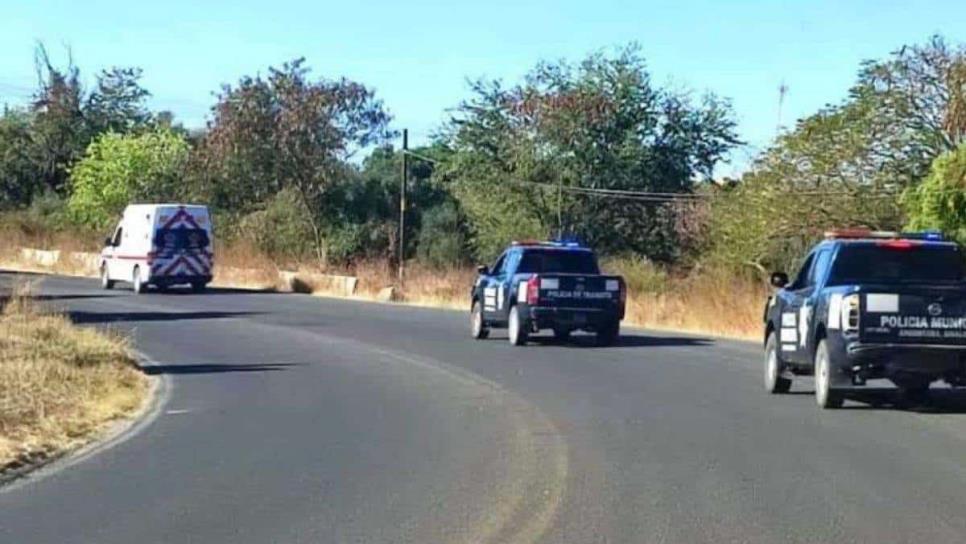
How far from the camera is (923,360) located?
1797 cm

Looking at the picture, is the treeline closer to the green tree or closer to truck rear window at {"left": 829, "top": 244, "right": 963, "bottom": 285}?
the green tree

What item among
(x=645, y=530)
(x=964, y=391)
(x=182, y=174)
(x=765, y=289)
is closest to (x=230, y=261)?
(x=182, y=174)

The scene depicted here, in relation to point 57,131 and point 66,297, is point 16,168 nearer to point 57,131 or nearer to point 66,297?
point 57,131

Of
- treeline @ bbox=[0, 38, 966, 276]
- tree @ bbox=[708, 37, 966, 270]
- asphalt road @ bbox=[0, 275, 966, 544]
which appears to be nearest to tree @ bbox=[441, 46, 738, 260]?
treeline @ bbox=[0, 38, 966, 276]

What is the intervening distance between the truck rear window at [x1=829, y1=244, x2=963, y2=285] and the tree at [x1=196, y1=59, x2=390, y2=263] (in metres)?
44.2

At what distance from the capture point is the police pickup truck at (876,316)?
58.7ft

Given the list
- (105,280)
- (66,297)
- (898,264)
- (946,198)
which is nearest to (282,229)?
(105,280)

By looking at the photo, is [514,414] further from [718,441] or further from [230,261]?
[230,261]

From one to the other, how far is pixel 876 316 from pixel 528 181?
3745cm

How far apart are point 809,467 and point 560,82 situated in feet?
143

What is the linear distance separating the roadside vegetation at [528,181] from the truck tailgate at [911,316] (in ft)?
43.8

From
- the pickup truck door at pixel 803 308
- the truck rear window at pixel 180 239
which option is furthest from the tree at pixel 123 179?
the pickup truck door at pixel 803 308

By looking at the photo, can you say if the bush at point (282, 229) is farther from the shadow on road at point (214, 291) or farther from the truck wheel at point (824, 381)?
the truck wheel at point (824, 381)

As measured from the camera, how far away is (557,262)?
30.6 meters
